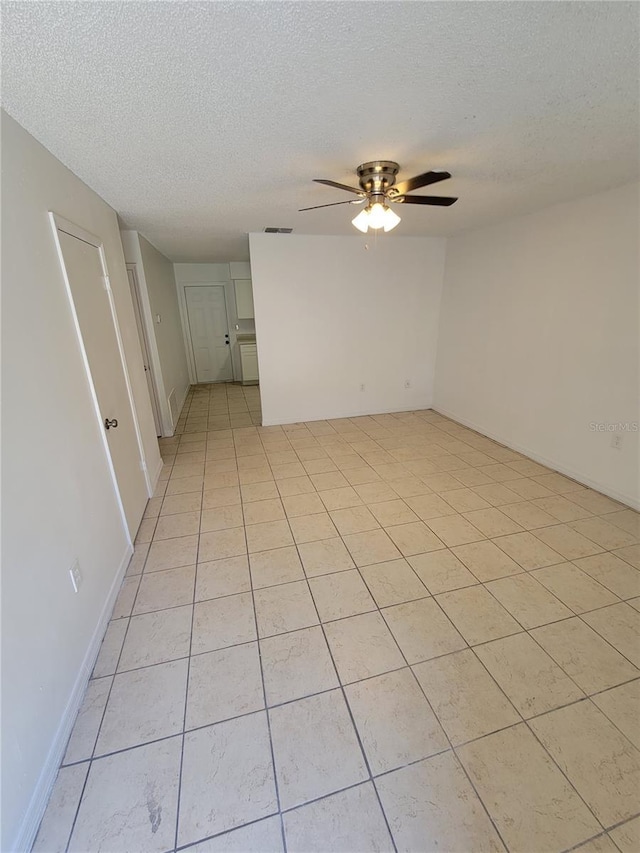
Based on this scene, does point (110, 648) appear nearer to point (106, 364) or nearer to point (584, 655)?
point (106, 364)

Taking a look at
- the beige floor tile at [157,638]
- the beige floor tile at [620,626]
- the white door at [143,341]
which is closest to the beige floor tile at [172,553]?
the beige floor tile at [157,638]

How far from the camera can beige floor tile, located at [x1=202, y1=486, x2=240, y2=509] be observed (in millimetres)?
2857

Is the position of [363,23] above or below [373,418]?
above

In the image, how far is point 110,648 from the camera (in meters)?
1.68

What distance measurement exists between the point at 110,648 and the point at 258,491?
1.53 m

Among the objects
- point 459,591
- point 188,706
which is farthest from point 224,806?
point 459,591

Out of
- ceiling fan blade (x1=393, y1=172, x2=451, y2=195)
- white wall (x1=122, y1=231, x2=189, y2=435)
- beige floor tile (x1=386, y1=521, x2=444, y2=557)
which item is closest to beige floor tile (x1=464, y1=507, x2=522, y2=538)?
beige floor tile (x1=386, y1=521, x2=444, y2=557)

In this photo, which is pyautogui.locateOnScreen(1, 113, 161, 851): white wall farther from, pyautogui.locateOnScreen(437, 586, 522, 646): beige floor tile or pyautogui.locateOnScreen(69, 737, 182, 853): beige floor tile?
pyautogui.locateOnScreen(437, 586, 522, 646): beige floor tile

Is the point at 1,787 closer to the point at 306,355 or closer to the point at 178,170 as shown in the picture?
the point at 178,170

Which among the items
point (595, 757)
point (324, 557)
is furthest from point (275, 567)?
point (595, 757)

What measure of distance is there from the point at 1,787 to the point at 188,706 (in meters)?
0.58

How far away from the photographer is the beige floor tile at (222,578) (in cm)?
199

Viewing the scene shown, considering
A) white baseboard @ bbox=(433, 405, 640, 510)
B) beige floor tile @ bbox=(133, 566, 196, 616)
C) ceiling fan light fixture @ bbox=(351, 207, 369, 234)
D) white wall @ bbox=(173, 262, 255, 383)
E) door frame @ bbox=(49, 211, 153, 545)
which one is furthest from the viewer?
white wall @ bbox=(173, 262, 255, 383)

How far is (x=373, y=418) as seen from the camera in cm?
484
